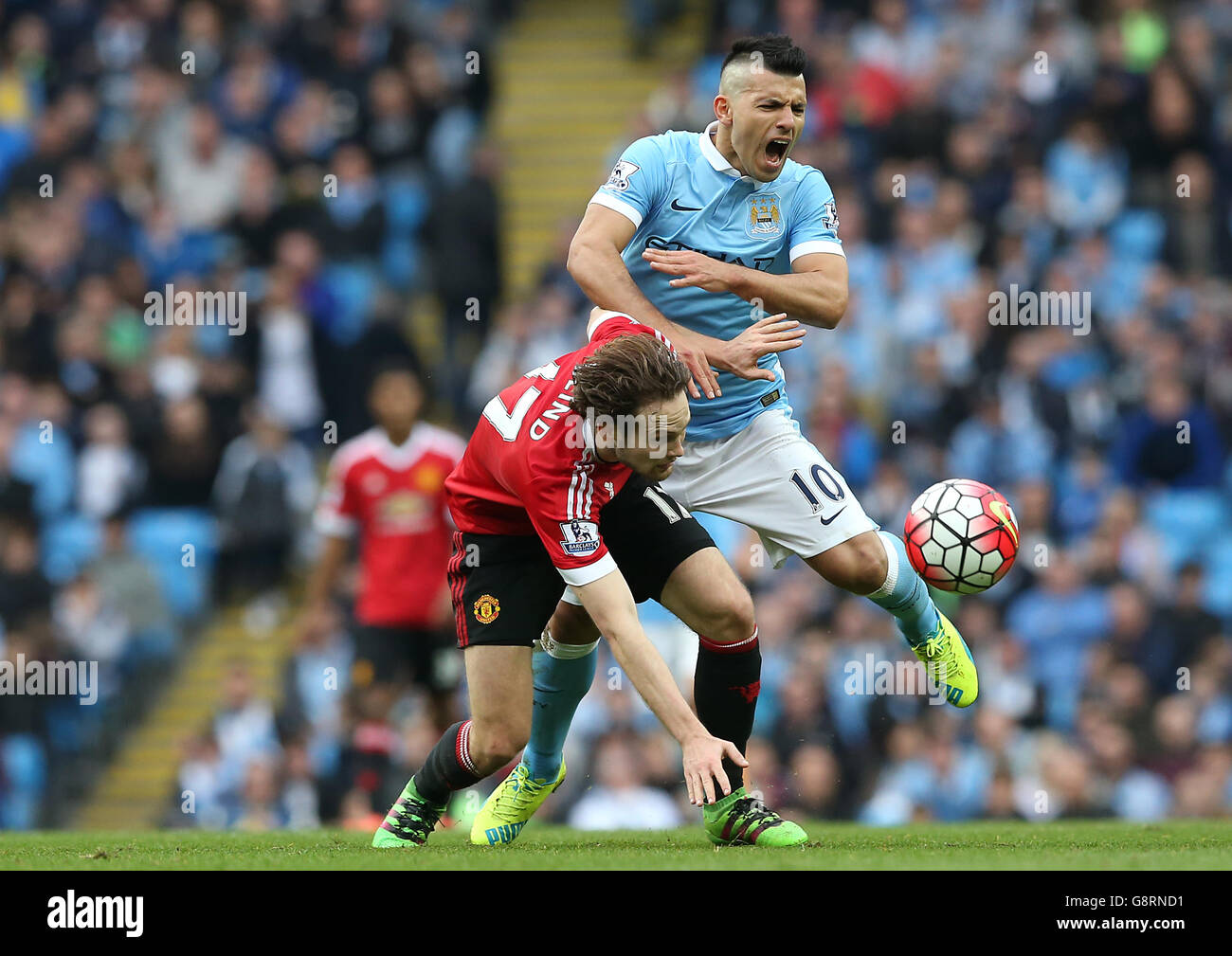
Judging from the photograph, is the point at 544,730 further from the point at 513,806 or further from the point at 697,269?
the point at 697,269

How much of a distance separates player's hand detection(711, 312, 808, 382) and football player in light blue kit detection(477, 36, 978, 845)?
54mm

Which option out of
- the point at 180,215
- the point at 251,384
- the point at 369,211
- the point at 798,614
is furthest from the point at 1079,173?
the point at 180,215

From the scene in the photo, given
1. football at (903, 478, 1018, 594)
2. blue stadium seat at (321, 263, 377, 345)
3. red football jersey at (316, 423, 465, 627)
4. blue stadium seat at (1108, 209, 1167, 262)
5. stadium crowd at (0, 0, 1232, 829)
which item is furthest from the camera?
blue stadium seat at (321, 263, 377, 345)

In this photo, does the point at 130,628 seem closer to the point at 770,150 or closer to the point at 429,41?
the point at 429,41

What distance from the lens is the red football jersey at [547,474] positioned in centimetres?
573

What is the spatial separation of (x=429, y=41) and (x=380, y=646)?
725 cm

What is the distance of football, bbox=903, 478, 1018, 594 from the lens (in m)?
6.90

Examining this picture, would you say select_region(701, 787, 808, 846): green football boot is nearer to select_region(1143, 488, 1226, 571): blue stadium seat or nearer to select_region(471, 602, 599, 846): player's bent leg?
select_region(471, 602, 599, 846): player's bent leg

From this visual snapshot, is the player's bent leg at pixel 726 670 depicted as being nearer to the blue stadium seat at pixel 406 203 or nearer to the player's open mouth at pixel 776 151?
the player's open mouth at pixel 776 151

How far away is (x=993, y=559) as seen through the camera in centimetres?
690

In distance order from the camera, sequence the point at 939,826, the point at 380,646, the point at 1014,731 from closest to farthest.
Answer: the point at 939,826 → the point at 380,646 → the point at 1014,731

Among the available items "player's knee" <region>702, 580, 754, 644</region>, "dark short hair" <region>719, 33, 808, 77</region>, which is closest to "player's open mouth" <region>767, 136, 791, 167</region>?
"dark short hair" <region>719, 33, 808, 77</region>

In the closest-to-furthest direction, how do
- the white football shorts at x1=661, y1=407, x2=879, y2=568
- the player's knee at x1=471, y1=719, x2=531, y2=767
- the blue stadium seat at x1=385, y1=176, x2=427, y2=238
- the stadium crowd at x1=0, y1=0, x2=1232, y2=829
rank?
the player's knee at x1=471, y1=719, x2=531, y2=767, the white football shorts at x1=661, y1=407, x2=879, y2=568, the stadium crowd at x1=0, y1=0, x2=1232, y2=829, the blue stadium seat at x1=385, y1=176, x2=427, y2=238
